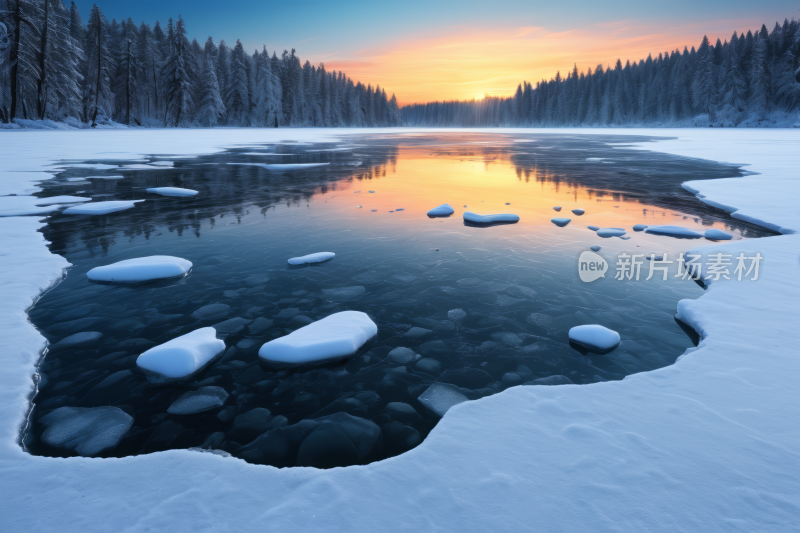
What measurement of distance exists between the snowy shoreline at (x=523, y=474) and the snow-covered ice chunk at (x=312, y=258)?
142 inches

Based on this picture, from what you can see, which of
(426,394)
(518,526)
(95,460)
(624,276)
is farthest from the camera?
(624,276)

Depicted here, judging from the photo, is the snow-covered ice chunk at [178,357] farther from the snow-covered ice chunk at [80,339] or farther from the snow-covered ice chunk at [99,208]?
the snow-covered ice chunk at [99,208]

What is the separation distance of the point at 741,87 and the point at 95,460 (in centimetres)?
9661

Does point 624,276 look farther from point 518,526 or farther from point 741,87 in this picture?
point 741,87

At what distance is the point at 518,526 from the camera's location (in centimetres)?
216

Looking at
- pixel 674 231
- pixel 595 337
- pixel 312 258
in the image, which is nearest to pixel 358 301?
pixel 312 258

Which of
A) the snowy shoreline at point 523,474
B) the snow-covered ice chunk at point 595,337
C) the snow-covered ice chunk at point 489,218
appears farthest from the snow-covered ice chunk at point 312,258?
the snow-covered ice chunk at point 595,337

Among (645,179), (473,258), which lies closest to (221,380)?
(473,258)

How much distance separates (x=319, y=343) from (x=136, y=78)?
7286 cm

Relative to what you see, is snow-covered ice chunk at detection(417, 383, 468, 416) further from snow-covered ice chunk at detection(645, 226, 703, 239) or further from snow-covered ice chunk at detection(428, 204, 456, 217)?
snow-covered ice chunk at detection(428, 204, 456, 217)

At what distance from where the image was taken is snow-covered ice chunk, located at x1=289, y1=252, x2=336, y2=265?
689 centimetres

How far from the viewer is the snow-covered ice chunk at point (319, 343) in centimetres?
407

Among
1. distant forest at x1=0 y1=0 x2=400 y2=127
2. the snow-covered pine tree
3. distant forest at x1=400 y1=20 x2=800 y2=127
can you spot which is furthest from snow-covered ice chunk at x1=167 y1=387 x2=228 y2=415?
distant forest at x1=400 y1=20 x2=800 y2=127

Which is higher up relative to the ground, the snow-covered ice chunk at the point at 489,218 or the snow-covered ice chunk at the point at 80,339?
the snow-covered ice chunk at the point at 489,218
